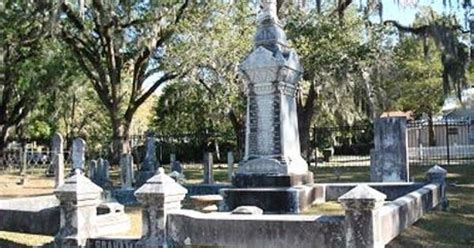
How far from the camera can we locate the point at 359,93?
27172mm

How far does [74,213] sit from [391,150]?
957 centimetres

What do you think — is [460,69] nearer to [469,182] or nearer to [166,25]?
[469,182]

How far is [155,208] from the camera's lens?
24.4ft

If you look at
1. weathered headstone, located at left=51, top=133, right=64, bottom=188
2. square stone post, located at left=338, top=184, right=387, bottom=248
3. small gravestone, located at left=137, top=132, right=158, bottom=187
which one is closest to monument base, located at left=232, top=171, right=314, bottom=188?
square stone post, located at left=338, top=184, right=387, bottom=248

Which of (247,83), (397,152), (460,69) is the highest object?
(460,69)

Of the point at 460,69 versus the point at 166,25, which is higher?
the point at 166,25

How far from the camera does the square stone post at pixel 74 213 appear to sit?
7.93 metres

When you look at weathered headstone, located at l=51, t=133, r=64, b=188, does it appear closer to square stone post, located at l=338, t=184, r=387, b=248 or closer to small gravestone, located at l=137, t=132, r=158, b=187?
small gravestone, located at l=137, t=132, r=158, b=187

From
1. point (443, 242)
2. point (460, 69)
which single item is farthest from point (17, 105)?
point (443, 242)

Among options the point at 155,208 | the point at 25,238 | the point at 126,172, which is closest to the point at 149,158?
the point at 126,172

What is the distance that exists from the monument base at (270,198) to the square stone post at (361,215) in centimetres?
410

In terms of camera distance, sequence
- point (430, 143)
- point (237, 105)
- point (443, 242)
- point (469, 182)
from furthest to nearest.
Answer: point (430, 143), point (237, 105), point (469, 182), point (443, 242)

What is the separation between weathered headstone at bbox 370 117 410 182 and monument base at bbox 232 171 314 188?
4.23 meters

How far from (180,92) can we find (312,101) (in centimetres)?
1238
